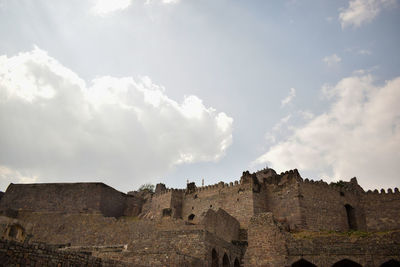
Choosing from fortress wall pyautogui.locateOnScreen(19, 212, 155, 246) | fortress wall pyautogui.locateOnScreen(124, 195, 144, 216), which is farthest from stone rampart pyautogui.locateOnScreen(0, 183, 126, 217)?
fortress wall pyautogui.locateOnScreen(19, 212, 155, 246)

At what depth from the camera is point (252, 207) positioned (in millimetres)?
32125

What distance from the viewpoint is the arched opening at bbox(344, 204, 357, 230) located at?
31606mm

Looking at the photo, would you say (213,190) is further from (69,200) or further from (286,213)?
(69,200)

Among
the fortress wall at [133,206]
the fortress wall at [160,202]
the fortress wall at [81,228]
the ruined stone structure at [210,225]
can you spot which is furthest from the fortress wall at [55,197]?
the fortress wall at [160,202]

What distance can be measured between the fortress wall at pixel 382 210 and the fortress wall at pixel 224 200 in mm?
11277

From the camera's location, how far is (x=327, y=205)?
3097 centimetres

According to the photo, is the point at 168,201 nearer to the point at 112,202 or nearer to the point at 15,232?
the point at 112,202

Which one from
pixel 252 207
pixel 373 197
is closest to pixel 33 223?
pixel 252 207

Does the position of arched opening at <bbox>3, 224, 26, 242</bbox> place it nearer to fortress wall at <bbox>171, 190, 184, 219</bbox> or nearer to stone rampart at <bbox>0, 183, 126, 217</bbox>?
stone rampart at <bbox>0, 183, 126, 217</bbox>

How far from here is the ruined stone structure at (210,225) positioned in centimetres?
1788

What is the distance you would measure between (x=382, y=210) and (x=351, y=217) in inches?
111

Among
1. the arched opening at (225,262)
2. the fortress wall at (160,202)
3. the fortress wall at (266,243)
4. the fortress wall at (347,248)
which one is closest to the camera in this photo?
the fortress wall at (347,248)

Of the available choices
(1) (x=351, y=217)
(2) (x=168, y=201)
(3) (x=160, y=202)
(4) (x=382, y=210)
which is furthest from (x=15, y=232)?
(4) (x=382, y=210)

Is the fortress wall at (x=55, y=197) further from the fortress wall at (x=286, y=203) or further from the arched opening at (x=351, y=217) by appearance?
the arched opening at (x=351, y=217)
